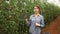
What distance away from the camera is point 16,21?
9008 mm

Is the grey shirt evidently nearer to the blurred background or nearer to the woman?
the woman

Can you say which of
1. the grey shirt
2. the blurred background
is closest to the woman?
the grey shirt

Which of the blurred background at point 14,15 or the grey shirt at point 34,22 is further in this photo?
the blurred background at point 14,15

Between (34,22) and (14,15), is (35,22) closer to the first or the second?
(34,22)

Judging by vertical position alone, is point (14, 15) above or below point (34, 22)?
above

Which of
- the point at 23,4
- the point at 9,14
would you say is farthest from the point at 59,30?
the point at 9,14

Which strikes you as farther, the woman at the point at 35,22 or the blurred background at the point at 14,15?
the blurred background at the point at 14,15

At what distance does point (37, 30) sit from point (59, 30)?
3.89 metres

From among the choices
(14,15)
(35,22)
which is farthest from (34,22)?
(14,15)

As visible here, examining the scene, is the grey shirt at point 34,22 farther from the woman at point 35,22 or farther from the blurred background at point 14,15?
the blurred background at point 14,15

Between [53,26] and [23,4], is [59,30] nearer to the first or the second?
[53,26]

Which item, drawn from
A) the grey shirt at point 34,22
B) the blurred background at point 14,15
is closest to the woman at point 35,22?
the grey shirt at point 34,22

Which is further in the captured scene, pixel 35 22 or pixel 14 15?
pixel 14 15

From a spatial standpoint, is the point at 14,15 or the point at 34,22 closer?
the point at 34,22
